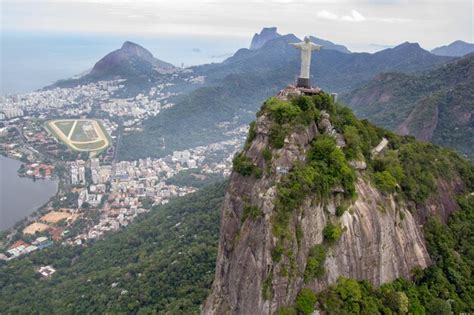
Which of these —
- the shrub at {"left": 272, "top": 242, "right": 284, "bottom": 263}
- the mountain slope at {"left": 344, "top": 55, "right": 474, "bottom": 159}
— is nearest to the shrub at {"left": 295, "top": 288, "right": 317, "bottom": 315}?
the shrub at {"left": 272, "top": 242, "right": 284, "bottom": 263}

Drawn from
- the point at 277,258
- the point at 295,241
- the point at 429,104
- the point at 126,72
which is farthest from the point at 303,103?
the point at 126,72

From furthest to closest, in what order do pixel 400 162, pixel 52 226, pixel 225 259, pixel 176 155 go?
pixel 176 155, pixel 52 226, pixel 400 162, pixel 225 259

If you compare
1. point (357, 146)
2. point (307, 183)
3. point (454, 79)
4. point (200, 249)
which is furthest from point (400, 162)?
point (454, 79)

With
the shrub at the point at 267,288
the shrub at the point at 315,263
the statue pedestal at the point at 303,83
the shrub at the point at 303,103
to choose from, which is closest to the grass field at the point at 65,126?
the statue pedestal at the point at 303,83

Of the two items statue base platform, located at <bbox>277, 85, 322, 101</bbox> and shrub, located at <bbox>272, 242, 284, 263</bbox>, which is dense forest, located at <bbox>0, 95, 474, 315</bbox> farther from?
statue base platform, located at <bbox>277, 85, 322, 101</bbox>

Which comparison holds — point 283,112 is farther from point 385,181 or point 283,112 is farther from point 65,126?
point 65,126

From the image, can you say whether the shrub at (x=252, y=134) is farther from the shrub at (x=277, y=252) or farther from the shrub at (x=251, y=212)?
the shrub at (x=277, y=252)

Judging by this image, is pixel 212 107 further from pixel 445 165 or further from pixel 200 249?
pixel 445 165
